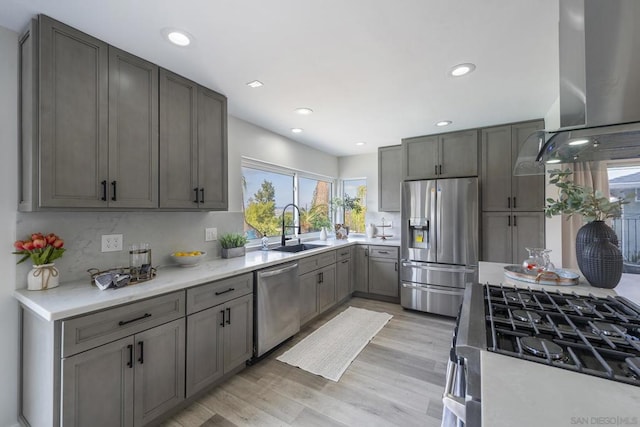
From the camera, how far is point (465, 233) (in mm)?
3262

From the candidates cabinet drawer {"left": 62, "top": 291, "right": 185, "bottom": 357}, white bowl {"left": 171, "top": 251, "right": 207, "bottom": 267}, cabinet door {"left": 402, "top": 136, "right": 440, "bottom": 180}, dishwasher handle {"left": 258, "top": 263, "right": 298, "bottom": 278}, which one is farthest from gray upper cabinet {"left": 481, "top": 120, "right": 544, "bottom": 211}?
cabinet drawer {"left": 62, "top": 291, "right": 185, "bottom": 357}

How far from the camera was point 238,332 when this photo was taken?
84.4 inches

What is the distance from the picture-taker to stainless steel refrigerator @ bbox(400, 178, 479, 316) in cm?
325

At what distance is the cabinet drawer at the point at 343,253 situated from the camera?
3660 mm

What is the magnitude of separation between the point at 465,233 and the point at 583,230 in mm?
1745

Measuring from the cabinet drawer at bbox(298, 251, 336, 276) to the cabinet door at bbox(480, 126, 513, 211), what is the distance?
205 cm

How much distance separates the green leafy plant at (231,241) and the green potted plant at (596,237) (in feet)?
8.39

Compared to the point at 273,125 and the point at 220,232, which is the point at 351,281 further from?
the point at 273,125

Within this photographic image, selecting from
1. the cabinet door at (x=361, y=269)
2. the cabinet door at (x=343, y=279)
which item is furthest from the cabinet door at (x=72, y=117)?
the cabinet door at (x=361, y=269)

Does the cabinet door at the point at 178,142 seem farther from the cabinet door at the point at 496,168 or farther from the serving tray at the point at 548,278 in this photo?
the cabinet door at the point at 496,168

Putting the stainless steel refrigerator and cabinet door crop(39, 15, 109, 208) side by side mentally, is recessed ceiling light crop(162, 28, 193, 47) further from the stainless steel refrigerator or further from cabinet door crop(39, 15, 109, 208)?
the stainless steel refrigerator

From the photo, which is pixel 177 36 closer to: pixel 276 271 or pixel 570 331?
pixel 276 271

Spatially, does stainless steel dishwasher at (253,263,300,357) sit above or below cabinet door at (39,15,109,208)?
below

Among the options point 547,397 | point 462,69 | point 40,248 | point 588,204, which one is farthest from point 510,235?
point 40,248
